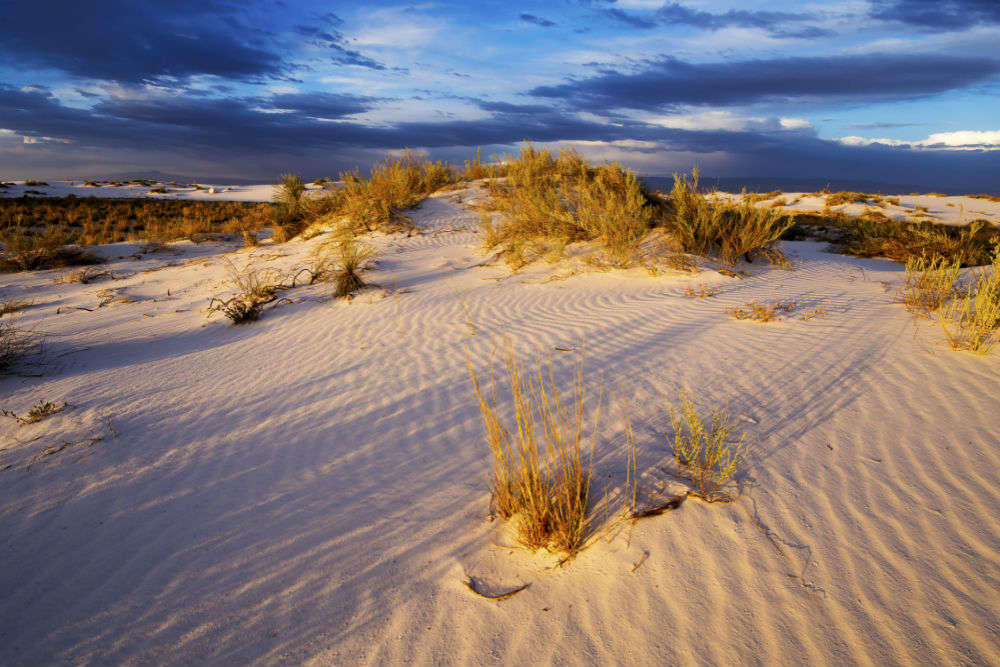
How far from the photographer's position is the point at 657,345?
167 inches

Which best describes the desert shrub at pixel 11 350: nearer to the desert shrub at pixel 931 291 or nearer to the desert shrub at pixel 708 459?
the desert shrub at pixel 708 459

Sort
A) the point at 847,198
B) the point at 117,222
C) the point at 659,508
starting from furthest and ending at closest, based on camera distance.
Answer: the point at 117,222
the point at 847,198
the point at 659,508

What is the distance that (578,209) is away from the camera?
27.0 ft

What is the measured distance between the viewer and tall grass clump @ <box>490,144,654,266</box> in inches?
285

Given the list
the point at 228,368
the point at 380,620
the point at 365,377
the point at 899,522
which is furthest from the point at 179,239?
the point at 899,522

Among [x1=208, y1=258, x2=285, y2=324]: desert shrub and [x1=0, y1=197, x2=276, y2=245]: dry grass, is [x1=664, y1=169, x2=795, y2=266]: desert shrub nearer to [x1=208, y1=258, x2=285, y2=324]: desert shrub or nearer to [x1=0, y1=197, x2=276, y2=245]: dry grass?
[x1=208, y1=258, x2=285, y2=324]: desert shrub

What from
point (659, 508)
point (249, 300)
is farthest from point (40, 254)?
point (659, 508)

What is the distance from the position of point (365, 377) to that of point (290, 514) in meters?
1.75

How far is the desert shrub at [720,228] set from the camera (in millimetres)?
6969

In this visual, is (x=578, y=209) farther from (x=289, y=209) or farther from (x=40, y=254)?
(x=40, y=254)

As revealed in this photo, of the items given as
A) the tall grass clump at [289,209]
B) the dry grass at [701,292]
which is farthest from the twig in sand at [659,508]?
the tall grass clump at [289,209]

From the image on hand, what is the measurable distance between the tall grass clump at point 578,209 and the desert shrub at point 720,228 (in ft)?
1.85

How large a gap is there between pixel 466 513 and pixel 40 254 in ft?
44.5

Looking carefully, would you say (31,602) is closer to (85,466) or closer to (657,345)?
(85,466)
